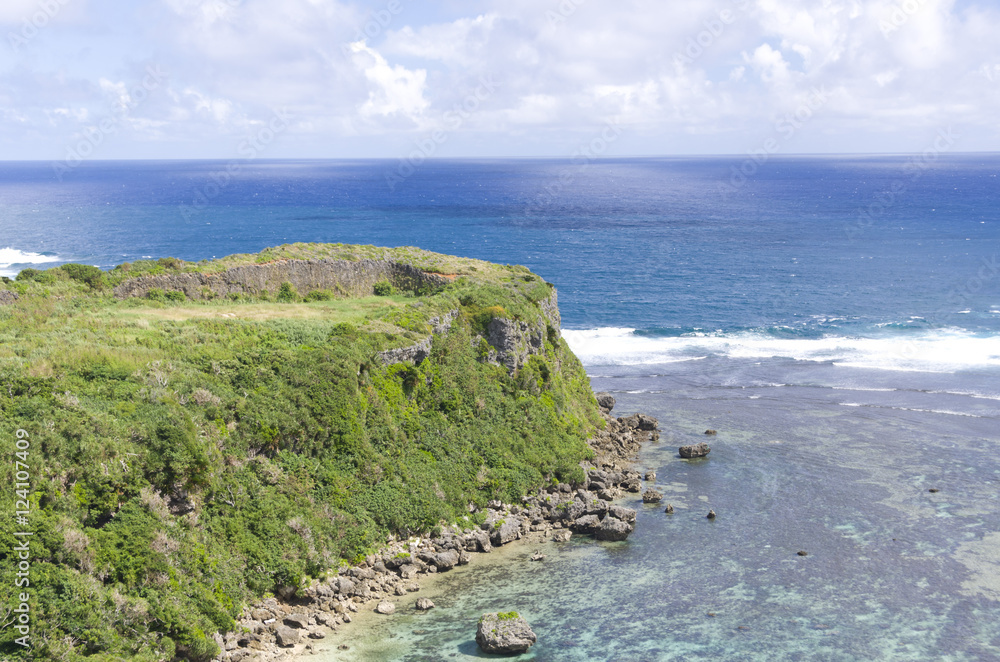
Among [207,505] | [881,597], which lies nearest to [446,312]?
[207,505]

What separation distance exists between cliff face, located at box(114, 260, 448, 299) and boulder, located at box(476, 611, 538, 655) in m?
30.1

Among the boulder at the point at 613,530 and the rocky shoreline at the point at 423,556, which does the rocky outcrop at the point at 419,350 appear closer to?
the rocky shoreline at the point at 423,556

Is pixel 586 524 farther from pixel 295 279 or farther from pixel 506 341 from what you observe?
pixel 295 279

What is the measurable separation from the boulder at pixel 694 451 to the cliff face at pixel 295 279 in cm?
2051

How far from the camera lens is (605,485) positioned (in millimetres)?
44156

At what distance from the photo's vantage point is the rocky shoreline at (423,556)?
28750mm

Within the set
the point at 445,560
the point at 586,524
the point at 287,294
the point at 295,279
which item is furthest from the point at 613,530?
the point at 295,279

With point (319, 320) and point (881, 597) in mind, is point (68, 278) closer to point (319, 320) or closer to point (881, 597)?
point (319, 320)

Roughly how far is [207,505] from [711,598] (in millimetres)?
21511

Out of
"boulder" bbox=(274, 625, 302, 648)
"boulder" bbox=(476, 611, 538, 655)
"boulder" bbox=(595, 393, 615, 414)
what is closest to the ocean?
"boulder" bbox=(476, 611, 538, 655)

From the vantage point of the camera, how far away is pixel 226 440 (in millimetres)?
32469

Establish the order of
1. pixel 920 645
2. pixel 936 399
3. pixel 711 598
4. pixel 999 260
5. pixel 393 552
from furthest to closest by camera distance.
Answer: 1. pixel 999 260
2. pixel 936 399
3. pixel 393 552
4. pixel 711 598
5. pixel 920 645

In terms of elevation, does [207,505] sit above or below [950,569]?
above

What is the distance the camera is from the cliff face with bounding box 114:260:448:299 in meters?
50.1
